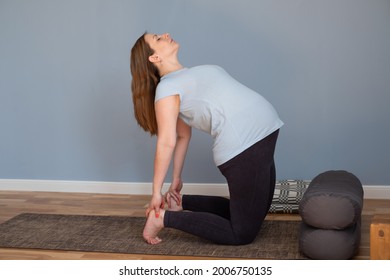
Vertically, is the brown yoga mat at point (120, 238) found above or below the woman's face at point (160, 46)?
below

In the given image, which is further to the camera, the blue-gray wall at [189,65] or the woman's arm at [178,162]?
the blue-gray wall at [189,65]

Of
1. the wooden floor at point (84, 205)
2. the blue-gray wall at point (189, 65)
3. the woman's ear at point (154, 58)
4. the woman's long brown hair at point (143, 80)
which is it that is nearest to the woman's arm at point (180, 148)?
the woman's long brown hair at point (143, 80)

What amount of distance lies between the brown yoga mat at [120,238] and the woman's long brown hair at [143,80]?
59 cm

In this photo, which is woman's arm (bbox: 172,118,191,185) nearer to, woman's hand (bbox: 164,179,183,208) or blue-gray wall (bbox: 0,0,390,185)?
woman's hand (bbox: 164,179,183,208)

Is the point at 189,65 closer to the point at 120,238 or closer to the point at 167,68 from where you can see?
the point at 167,68

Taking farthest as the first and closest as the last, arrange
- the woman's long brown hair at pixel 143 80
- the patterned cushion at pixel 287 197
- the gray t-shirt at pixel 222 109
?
the patterned cushion at pixel 287 197
the woman's long brown hair at pixel 143 80
the gray t-shirt at pixel 222 109

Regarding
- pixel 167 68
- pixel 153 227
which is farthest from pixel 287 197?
pixel 167 68

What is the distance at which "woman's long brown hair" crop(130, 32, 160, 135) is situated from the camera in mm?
3092

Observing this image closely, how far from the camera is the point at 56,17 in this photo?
441 cm

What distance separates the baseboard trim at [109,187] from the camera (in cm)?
410

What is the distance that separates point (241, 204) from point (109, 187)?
5.39ft

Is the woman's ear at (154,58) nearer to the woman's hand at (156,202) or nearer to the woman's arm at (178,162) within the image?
the woman's arm at (178,162)

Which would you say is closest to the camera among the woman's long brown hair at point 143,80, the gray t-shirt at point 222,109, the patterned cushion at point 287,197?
the gray t-shirt at point 222,109

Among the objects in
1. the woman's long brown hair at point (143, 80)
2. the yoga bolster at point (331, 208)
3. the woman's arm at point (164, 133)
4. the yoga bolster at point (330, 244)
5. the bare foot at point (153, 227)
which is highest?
the woman's long brown hair at point (143, 80)
